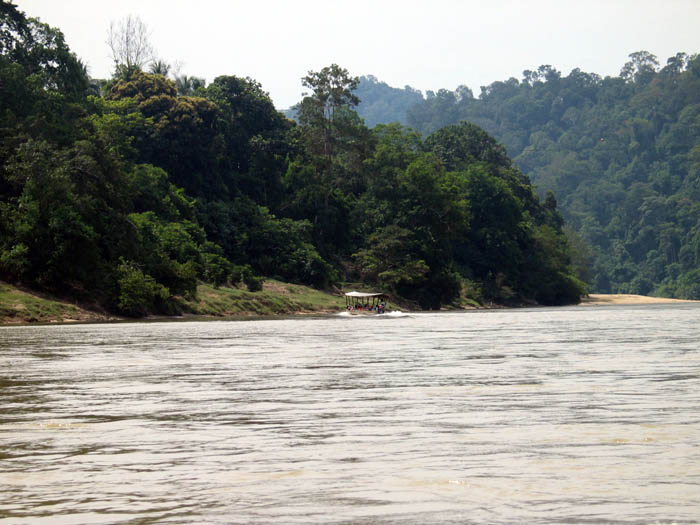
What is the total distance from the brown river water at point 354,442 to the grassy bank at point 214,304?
115 feet

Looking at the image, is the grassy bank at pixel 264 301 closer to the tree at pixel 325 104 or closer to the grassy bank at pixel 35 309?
the grassy bank at pixel 35 309

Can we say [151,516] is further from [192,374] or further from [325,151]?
[325,151]

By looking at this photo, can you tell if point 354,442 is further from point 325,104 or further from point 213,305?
point 325,104

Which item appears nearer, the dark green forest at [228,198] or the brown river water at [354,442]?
the brown river water at [354,442]

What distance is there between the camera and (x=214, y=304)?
7631 centimetres

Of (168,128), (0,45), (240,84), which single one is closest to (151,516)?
(0,45)

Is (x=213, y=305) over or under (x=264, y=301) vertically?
under

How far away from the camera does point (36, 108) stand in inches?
2972

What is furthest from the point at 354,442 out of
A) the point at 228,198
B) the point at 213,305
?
the point at 228,198

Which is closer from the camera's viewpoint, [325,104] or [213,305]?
[213,305]

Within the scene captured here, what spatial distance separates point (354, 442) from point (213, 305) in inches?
2563

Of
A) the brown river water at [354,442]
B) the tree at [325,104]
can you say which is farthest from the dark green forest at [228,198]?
the brown river water at [354,442]

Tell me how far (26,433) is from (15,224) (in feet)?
175

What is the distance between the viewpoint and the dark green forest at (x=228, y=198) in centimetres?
6625
